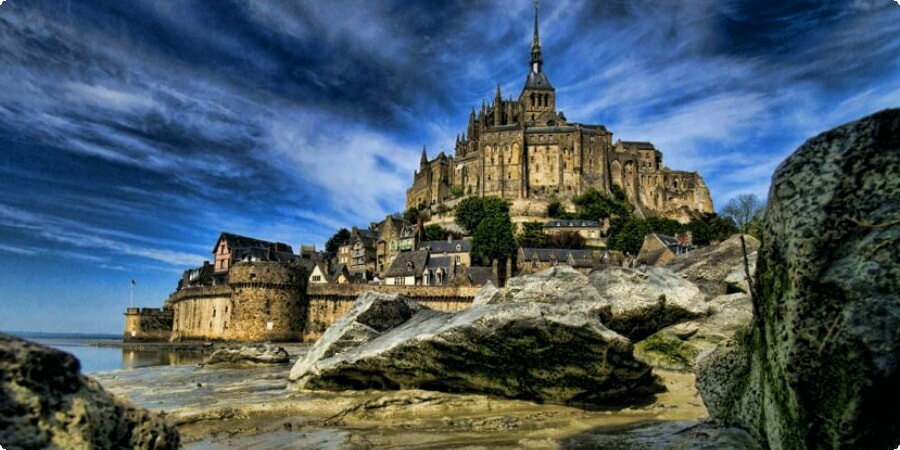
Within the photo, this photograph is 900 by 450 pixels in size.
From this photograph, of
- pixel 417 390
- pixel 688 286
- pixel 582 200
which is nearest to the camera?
pixel 417 390

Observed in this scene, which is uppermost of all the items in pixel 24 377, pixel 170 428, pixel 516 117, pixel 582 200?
pixel 516 117

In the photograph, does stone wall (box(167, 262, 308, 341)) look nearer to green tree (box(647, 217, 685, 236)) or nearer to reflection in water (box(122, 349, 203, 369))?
reflection in water (box(122, 349, 203, 369))

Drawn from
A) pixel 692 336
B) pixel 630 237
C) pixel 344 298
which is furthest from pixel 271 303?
pixel 630 237

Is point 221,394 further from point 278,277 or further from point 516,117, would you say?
point 516,117

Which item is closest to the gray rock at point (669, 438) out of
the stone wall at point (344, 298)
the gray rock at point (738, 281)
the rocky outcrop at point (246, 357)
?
the gray rock at point (738, 281)

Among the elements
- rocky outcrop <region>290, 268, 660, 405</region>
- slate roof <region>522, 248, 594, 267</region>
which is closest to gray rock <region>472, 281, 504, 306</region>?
rocky outcrop <region>290, 268, 660, 405</region>

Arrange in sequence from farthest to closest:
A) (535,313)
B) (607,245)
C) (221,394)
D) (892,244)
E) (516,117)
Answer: (516,117) → (607,245) → (221,394) → (535,313) → (892,244)

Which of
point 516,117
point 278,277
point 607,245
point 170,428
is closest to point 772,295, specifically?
point 170,428

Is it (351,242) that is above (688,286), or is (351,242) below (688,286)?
above

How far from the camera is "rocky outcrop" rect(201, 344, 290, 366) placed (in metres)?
24.1

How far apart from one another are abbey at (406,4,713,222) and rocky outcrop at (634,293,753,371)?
91.6 meters

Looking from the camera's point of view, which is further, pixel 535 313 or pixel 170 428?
pixel 535 313

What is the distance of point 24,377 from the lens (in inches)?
129

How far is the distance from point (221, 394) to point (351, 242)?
81.9 meters
